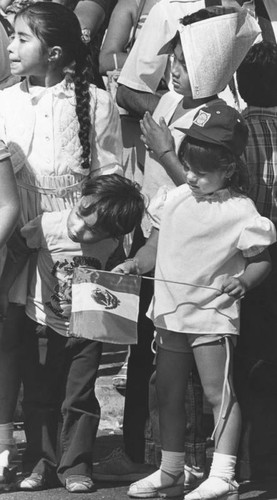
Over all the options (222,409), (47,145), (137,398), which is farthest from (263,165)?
(137,398)

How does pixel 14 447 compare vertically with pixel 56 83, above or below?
below

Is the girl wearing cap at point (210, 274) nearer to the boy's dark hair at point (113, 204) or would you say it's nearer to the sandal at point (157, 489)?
the sandal at point (157, 489)

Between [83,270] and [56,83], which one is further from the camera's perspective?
[56,83]

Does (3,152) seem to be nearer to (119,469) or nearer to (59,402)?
(59,402)

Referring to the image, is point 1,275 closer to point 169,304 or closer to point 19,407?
point 169,304

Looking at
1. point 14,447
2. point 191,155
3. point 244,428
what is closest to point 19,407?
point 14,447

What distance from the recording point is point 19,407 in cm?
643

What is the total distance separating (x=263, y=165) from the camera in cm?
539

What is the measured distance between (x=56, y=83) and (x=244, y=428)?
170 cm

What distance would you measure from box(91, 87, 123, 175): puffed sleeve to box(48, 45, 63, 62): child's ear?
0.68 feet

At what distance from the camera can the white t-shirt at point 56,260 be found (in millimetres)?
5355

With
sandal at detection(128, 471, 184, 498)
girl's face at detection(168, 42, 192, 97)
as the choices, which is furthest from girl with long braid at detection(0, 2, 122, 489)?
sandal at detection(128, 471, 184, 498)

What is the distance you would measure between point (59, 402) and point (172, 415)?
602mm

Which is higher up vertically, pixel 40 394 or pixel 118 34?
pixel 118 34
